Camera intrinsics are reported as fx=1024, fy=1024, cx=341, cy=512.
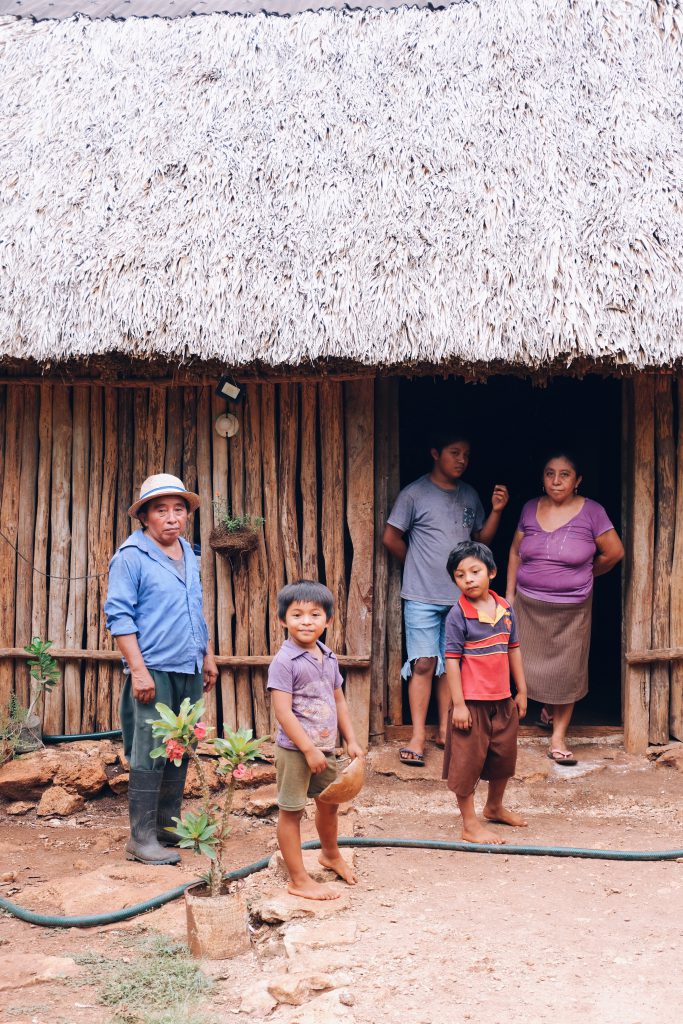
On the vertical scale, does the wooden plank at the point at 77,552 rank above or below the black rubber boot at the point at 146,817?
above

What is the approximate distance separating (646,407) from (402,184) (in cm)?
172

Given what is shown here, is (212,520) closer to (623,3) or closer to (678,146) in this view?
(678,146)

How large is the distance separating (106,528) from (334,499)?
1.26 meters

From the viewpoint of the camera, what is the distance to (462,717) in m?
4.31

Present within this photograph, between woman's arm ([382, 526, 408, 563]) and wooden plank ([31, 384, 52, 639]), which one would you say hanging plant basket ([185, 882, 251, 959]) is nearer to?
woman's arm ([382, 526, 408, 563])

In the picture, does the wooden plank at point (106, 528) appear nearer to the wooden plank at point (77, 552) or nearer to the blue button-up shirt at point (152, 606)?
the wooden plank at point (77, 552)

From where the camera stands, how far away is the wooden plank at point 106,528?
558 centimetres

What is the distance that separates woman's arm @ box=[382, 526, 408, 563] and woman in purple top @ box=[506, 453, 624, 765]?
0.64 metres

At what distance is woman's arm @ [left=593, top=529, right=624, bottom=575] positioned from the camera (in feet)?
17.6

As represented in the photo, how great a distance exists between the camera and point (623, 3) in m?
5.86

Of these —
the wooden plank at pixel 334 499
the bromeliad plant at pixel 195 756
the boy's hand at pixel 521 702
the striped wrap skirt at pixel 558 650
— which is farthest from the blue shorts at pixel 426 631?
the bromeliad plant at pixel 195 756

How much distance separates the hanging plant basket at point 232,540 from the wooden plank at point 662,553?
2148 mm

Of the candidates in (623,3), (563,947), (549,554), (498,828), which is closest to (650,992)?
(563,947)

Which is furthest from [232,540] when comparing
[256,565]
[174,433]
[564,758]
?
[564,758]
